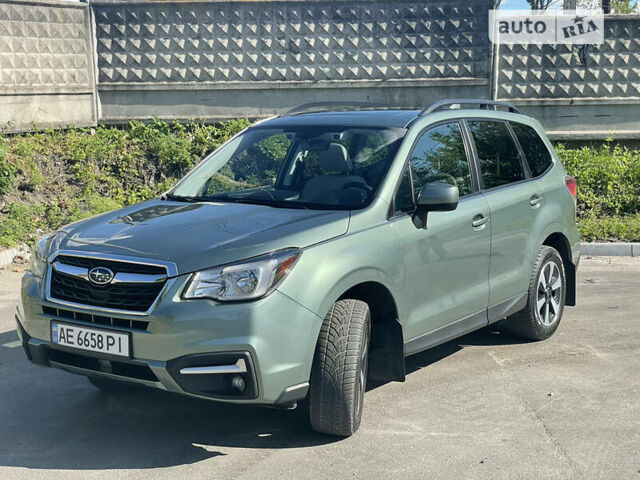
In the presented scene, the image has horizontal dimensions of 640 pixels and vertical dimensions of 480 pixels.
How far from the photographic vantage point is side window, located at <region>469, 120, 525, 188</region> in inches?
233

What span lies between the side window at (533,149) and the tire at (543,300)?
64 cm

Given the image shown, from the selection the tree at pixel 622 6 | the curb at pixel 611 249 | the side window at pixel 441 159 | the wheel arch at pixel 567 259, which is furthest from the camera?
the tree at pixel 622 6

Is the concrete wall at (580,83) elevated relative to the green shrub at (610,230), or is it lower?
elevated

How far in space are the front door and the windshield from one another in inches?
8.8

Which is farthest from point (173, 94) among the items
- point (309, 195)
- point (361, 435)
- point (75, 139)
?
point (361, 435)

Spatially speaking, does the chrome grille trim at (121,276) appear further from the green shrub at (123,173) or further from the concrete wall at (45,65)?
the concrete wall at (45,65)

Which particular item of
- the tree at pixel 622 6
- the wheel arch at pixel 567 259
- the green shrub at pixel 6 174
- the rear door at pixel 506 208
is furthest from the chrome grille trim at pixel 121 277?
the tree at pixel 622 6

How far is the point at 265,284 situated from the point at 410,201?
1367 mm

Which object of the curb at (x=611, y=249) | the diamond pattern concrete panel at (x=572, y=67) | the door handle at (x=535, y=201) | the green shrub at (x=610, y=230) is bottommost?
the curb at (x=611, y=249)

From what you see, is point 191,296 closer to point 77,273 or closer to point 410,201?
point 77,273

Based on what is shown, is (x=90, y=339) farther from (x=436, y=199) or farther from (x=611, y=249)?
(x=611, y=249)

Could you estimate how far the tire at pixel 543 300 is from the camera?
631 cm

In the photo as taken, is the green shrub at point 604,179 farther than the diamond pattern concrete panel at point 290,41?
No

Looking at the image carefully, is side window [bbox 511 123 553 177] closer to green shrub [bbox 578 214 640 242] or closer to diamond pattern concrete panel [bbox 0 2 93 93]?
green shrub [bbox 578 214 640 242]
